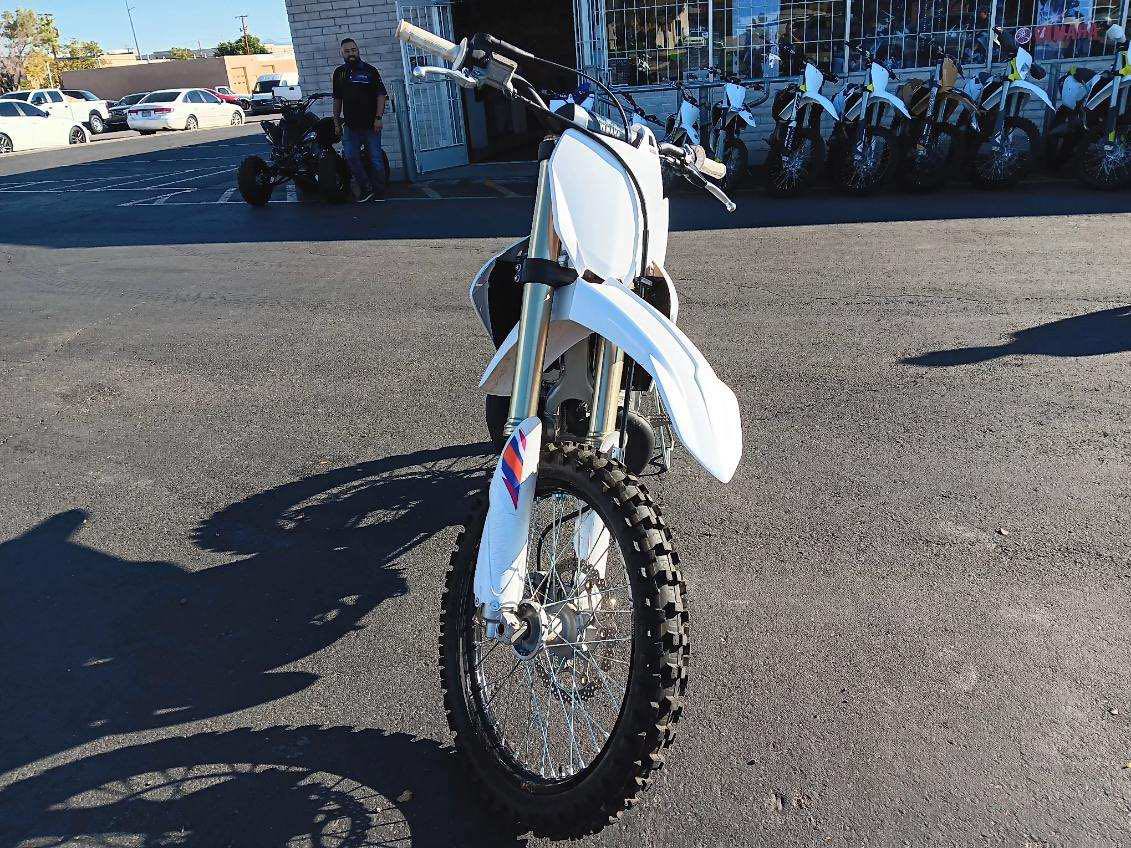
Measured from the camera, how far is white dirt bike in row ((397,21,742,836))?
205 centimetres

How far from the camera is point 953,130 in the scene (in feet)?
35.6

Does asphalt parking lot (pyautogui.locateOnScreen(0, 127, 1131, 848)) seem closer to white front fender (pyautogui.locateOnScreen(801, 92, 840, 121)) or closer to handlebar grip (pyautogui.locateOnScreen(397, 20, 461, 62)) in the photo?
handlebar grip (pyautogui.locateOnScreen(397, 20, 461, 62))

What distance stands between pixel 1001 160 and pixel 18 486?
425 inches

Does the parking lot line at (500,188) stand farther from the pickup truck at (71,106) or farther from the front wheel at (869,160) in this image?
the pickup truck at (71,106)

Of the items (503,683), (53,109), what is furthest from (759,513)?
(53,109)

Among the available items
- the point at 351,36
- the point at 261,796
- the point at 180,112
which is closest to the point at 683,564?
the point at 261,796

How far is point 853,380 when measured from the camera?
532cm

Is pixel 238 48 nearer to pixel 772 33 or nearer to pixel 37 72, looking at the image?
pixel 37 72

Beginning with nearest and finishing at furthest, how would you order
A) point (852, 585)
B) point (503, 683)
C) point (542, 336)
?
point (542, 336)
point (503, 683)
point (852, 585)

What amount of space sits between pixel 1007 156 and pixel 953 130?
2.33ft

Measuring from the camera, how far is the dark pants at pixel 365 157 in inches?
497

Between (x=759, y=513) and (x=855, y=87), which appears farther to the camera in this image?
(x=855, y=87)

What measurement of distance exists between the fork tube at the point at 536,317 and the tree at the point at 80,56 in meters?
72.6

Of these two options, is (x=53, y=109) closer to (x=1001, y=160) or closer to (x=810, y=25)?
(x=810, y=25)
